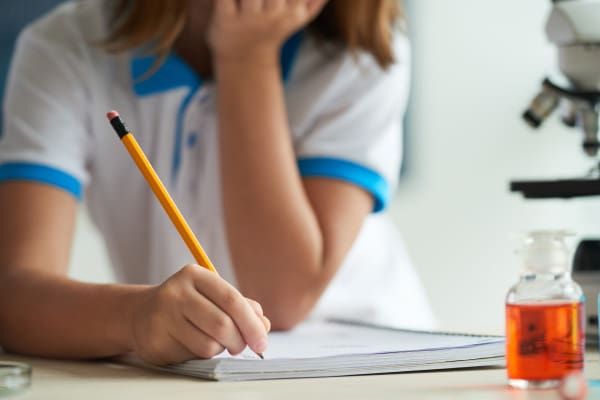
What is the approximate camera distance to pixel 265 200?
1117mm

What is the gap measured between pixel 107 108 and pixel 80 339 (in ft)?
1.49

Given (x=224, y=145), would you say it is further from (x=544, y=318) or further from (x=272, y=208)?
(x=544, y=318)

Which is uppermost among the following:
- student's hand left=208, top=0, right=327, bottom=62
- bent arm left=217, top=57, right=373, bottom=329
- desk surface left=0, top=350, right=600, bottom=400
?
student's hand left=208, top=0, right=327, bottom=62

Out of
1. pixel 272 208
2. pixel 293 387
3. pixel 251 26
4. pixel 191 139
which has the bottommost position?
pixel 293 387

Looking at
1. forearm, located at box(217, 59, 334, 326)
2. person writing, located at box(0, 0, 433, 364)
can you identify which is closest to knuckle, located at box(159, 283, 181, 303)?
person writing, located at box(0, 0, 433, 364)

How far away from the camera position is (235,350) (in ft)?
2.44

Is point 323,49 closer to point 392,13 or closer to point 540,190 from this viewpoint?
point 392,13

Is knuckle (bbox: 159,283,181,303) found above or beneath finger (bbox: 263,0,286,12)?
beneath

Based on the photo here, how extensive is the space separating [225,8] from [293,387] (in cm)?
61

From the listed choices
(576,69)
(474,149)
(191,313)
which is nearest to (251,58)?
(576,69)

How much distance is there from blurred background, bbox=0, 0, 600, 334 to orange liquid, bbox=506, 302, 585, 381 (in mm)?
1956

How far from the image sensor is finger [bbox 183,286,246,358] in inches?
28.5

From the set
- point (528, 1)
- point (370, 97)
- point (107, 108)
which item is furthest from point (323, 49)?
point (528, 1)

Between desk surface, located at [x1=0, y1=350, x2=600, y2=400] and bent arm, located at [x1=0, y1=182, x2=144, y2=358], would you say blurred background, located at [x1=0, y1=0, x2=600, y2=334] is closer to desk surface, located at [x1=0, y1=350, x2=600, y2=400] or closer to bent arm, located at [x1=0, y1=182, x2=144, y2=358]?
bent arm, located at [x1=0, y1=182, x2=144, y2=358]
